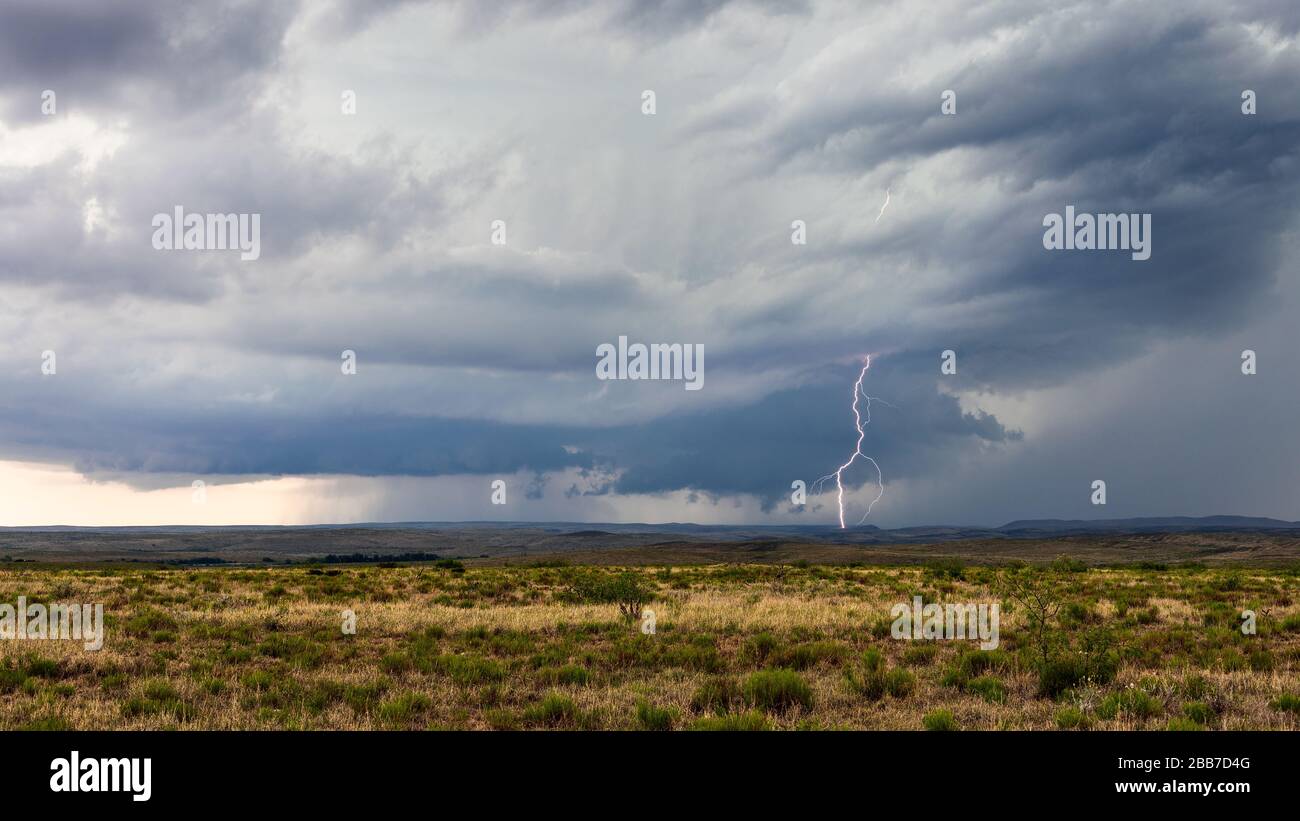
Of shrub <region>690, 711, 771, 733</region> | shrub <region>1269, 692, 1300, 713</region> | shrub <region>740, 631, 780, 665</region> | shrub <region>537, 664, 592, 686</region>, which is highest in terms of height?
shrub <region>690, 711, 771, 733</region>

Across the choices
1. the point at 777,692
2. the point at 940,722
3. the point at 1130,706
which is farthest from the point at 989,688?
the point at 777,692

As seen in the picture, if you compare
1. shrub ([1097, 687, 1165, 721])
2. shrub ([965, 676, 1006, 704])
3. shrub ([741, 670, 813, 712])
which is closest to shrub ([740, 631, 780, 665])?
shrub ([741, 670, 813, 712])

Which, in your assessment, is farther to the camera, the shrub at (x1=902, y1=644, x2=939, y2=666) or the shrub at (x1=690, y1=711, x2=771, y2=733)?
the shrub at (x1=902, y1=644, x2=939, y2=666)

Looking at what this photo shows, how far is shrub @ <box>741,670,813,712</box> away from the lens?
12.3 metres

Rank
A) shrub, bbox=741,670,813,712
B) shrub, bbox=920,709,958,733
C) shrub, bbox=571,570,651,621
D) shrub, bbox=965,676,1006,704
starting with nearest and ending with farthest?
shrub, bbox=920,709,958,733 → shrub, bbox=741,670,813,712 → shrub, bbox=965,676,1006,704 → shrub, bbox=571,570,651,621

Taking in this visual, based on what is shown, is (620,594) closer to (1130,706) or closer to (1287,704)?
(1130,706)

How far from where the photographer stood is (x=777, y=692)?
12.6 meters

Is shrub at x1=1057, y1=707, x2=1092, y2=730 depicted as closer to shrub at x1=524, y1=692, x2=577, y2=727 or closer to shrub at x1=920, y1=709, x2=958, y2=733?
shrub at x1=920, y1=709, x2=958, y2=733

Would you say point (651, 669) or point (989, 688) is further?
point (651, 669)

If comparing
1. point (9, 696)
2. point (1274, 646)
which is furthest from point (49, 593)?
point (1274, 646)

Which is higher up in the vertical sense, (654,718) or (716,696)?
(654,718)

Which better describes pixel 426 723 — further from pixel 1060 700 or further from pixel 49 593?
pixel 49 593

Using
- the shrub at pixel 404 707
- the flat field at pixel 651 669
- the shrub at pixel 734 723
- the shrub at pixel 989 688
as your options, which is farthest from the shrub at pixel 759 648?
the shrub at pixel 404 707
